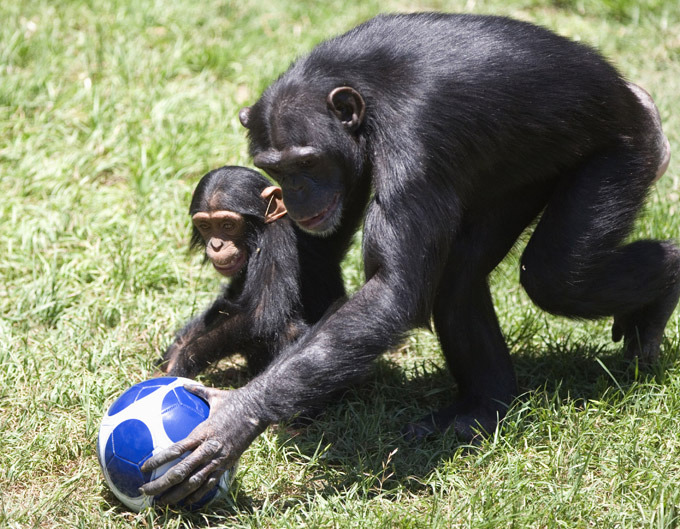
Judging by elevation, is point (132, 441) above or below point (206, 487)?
above

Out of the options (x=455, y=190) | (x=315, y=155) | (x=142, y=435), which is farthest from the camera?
(x=315, y=155)

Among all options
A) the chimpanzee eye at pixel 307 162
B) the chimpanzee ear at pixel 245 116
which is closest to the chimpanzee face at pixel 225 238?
the chimpanzee ear at pixel 245 116

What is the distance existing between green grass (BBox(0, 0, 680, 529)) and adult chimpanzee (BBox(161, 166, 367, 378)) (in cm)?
31

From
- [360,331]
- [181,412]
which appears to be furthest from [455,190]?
[181,412]

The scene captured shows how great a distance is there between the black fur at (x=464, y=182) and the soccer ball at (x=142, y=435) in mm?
348

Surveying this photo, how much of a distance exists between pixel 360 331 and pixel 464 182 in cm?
97

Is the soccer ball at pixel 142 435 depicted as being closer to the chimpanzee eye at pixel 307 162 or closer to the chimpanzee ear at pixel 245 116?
the chimpanzee eye at pixel 307 162

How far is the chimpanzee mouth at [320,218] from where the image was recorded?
186 inches

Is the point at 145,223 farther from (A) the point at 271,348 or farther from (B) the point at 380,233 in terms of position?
(B) the point at 380,233

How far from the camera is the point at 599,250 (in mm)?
4773

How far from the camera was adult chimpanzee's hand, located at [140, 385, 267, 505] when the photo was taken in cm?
395

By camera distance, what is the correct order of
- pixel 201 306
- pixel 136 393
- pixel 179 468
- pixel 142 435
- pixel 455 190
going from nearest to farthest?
pixel 179 468 < pixel 142 435 < pixel 136 393 < pixel 455 190 < pixel 201 306

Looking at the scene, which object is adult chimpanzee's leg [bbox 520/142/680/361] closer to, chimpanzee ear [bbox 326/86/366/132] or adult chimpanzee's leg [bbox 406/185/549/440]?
adult chimpanzee's leg [bbox 406/185/549/440]

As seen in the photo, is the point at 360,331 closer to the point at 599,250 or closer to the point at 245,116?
the point at 599,250
